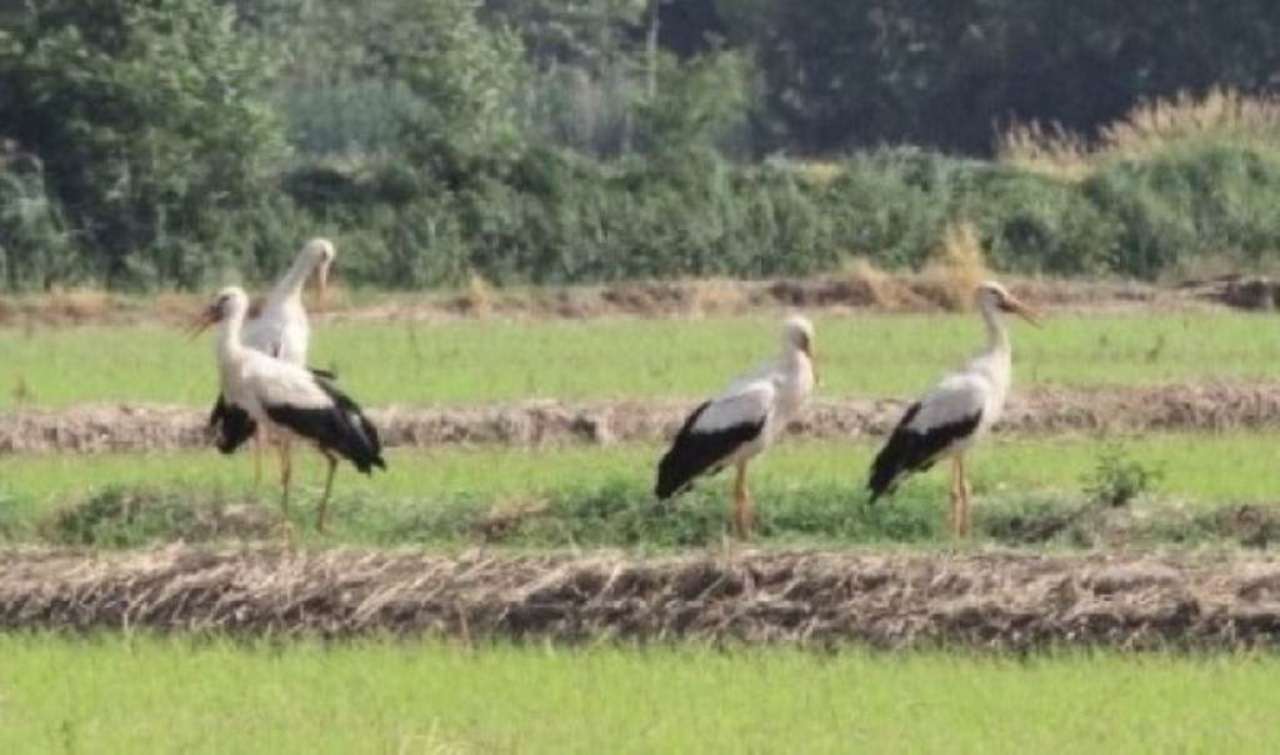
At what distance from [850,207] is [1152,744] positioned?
26778 millimetres

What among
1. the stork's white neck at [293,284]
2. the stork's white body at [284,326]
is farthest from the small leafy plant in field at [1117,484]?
the stork's white neck at [293,284]

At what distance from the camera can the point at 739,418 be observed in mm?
16641

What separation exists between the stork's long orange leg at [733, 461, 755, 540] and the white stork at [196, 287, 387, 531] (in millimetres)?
1481

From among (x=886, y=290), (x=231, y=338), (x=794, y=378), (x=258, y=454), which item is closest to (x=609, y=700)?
(x=794, y=378)

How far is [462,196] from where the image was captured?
127 ft

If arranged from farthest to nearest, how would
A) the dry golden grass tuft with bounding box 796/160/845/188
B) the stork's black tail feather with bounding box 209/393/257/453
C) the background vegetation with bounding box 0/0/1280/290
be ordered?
the dry golden grass tuft with bounding box 796/160/845/188, the background vegetation with bounding box 0/0/1280/290, the stork's black tail feather with bounding box 209/393/257/453

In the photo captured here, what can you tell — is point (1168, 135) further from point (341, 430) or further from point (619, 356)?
point (341, 430)

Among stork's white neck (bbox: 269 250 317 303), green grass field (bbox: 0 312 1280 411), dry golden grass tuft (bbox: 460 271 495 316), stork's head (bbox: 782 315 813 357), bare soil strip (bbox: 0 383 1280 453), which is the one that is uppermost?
stork's head (bbox: 782 315 813 357)

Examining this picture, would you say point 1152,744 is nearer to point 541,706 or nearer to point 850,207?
point 541,706

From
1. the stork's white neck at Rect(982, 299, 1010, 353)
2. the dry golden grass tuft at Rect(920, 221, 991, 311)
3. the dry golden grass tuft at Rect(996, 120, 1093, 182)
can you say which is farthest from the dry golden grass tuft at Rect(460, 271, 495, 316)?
the stork's white neck at Rect(982, 299, 1010, 353)

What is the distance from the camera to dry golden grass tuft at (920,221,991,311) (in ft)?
109

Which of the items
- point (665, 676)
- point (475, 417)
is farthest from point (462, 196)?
point (665, 676)

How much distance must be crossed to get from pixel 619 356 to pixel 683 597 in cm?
1309

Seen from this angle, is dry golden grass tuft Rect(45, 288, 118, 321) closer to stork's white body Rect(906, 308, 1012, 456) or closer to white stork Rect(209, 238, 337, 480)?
white stork Rect(209, 238, 337, 480)
